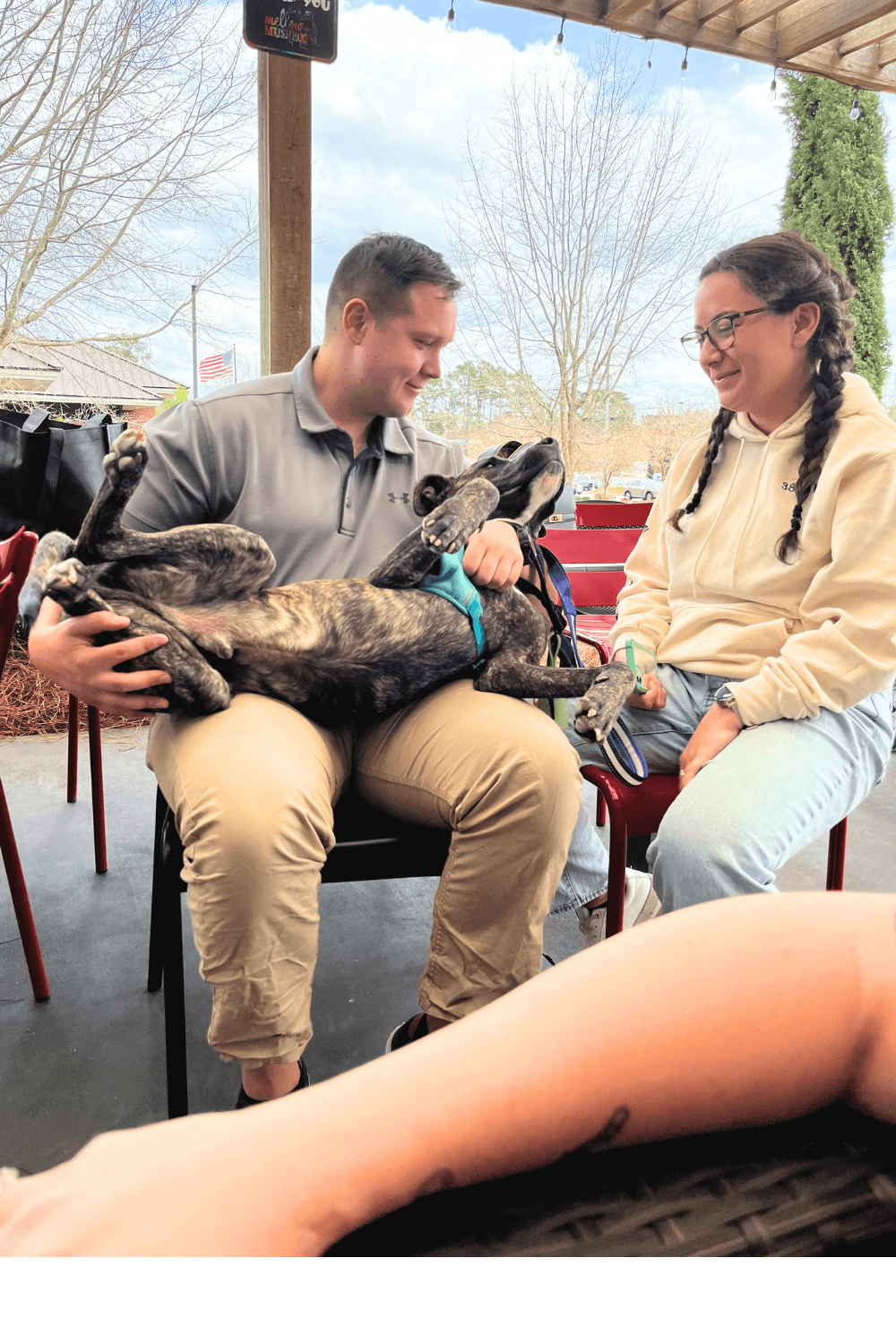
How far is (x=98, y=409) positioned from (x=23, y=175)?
39.2 inches

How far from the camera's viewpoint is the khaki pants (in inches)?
44.9

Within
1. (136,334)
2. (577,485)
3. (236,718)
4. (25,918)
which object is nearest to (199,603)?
(236,718)

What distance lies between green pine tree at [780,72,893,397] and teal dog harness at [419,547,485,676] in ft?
16.9

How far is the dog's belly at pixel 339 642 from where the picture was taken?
4.47 ft

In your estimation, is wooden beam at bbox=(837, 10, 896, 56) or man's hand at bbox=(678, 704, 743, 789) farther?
wooden beam at bbox=(837, 10, 896, 56)

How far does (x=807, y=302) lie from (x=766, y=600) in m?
0.59

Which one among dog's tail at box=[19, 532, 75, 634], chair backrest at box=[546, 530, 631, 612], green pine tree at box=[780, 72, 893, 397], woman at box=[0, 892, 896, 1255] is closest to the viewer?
woman at box=[0, 892, 896, 1255]

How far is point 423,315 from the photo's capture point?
1566mm

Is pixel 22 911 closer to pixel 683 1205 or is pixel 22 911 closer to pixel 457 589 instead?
pixel 457 589

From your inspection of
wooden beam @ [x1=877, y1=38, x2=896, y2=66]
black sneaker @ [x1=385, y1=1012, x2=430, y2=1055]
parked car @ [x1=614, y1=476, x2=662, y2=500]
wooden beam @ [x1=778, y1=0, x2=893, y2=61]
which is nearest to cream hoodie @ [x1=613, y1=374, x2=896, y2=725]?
black sneaker @ [x1=385, y1=1012, x2=430, y2=1055]

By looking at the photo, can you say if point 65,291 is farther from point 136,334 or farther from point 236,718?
point 236,718

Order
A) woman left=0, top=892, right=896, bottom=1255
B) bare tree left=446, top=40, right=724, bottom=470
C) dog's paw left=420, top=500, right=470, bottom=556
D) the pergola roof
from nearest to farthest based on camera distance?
woman left=0, top=892, right=896, bottom=1255
dog's paw left=420, top=500, right=470, bottom=556
the pergola roof
bare tree left=446, top=40, right=724, bottom=470

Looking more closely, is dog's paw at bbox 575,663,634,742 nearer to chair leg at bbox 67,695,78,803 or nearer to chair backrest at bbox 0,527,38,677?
chair backrest at bbox 0,527,38,677

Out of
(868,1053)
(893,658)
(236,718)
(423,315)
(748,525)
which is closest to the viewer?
(868,1053)
